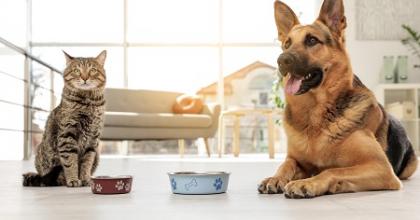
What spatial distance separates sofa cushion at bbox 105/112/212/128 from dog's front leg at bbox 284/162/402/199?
14.5ft

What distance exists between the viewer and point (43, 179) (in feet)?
7.68

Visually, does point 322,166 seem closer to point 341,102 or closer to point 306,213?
point 341,102

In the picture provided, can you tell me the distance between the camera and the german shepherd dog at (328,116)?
1.85 metres

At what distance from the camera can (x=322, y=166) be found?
197 centimetres

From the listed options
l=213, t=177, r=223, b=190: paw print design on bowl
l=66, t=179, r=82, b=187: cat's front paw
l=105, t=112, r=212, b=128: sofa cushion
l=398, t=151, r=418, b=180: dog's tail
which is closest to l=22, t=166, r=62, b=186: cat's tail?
l=66, t=179, r=82, b=187: cat's front paw

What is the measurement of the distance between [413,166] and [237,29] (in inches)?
233

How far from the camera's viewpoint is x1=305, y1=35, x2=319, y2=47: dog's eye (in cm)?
192

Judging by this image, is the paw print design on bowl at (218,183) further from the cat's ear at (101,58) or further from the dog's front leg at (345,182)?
the cat's ear at (101,58)

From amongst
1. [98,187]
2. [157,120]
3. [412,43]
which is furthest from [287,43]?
[412,43]

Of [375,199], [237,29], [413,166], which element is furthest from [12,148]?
[375,199]

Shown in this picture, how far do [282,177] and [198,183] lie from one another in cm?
32

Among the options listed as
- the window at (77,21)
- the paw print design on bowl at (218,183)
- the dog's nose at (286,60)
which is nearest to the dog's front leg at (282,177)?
the paw print design on bowl at (218,183)

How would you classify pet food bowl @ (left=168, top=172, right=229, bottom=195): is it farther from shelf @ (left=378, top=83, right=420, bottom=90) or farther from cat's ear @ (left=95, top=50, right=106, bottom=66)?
shelf @ (left=378, top=83, right=420, bottom=90)

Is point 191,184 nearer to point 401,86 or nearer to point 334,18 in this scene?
point 334,18
